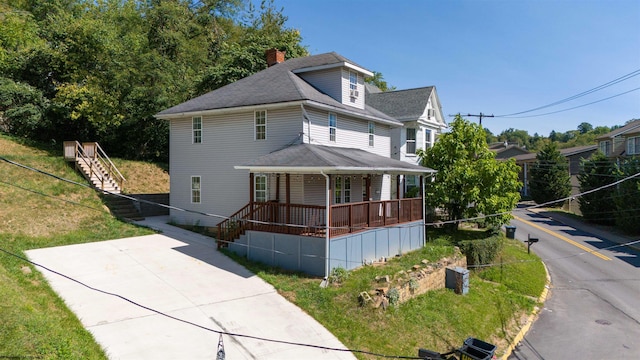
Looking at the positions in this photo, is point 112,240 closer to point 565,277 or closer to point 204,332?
point 204,332

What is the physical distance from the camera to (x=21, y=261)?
1266cm

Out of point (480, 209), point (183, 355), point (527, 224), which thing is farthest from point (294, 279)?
point (527, 224)

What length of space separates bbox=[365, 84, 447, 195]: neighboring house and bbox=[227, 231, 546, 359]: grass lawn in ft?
33.3

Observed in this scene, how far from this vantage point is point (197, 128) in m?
20.3

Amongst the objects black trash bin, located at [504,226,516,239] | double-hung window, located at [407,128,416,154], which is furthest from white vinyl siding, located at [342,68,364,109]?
black trash bin, located at [504,226,516,239]

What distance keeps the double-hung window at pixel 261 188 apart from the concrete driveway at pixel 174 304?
3.40 meters

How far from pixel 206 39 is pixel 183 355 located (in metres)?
39.7

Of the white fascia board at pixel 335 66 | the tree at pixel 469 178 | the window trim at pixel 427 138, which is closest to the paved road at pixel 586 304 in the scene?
the tree at pixel 469 178

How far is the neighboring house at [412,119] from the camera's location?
89.6 ft

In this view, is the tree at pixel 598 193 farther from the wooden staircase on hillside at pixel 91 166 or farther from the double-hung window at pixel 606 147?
the wooden staircase on hillside at pixel 91 166

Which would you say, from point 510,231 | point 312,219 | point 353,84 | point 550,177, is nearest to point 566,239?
point 510,231

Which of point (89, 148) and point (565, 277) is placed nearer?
point (565, 277)

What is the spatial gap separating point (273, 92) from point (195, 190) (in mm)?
6511

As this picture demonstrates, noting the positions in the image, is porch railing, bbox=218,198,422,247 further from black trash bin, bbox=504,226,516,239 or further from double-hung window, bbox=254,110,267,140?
black trash bin, bbox=504,226,516,239
